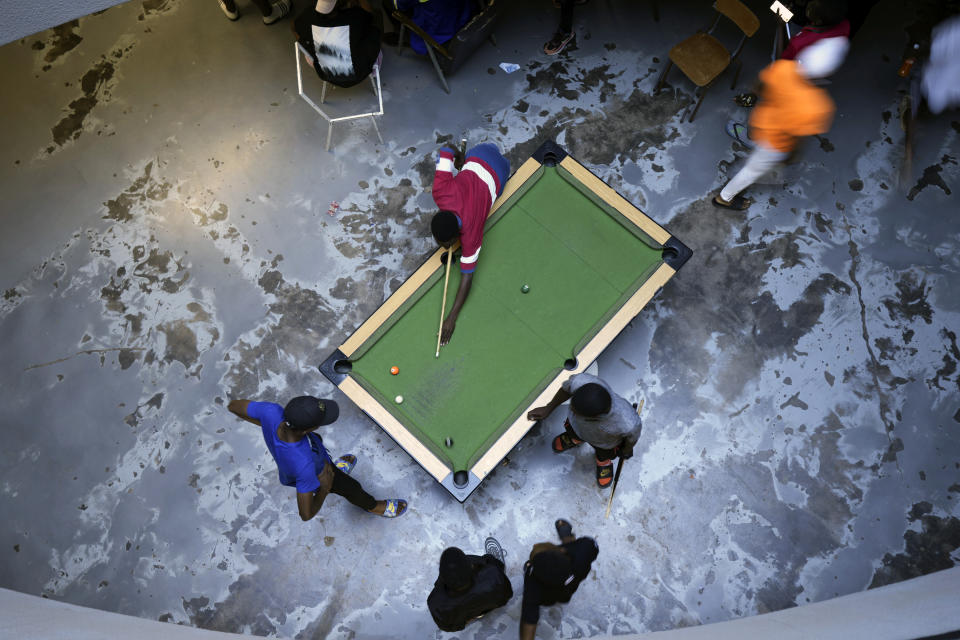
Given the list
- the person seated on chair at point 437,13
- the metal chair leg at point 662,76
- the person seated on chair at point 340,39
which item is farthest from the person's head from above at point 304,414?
the metal chair leg at point 662,76

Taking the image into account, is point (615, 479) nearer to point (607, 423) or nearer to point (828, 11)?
point (607, 423)

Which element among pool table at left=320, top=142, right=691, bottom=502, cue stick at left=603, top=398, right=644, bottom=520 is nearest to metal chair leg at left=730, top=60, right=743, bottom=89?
pool table at left=320, top=142, right=691, bottom=502

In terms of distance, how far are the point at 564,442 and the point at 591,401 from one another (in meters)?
0.90

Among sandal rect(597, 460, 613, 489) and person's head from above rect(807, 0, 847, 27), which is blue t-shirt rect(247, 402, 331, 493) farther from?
person's head from above rect(807, 0, 847, 27)

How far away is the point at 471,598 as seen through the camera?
287cm

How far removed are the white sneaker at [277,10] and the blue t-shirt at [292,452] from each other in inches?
119

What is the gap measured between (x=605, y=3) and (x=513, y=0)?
2.21ft

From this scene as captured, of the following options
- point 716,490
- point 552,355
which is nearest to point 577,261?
point 552,355

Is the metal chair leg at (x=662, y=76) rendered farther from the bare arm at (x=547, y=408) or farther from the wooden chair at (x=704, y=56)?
the bare arm at (x=547, y=408)

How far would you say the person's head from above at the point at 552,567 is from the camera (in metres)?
2.72

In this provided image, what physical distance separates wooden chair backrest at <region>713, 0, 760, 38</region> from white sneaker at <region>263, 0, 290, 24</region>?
2.97 meters

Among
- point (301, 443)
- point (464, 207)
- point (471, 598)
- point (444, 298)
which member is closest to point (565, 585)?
point (471, 598)

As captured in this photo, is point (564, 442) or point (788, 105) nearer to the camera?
point (788, 105)

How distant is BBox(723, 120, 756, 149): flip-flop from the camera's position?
13.8 feet
